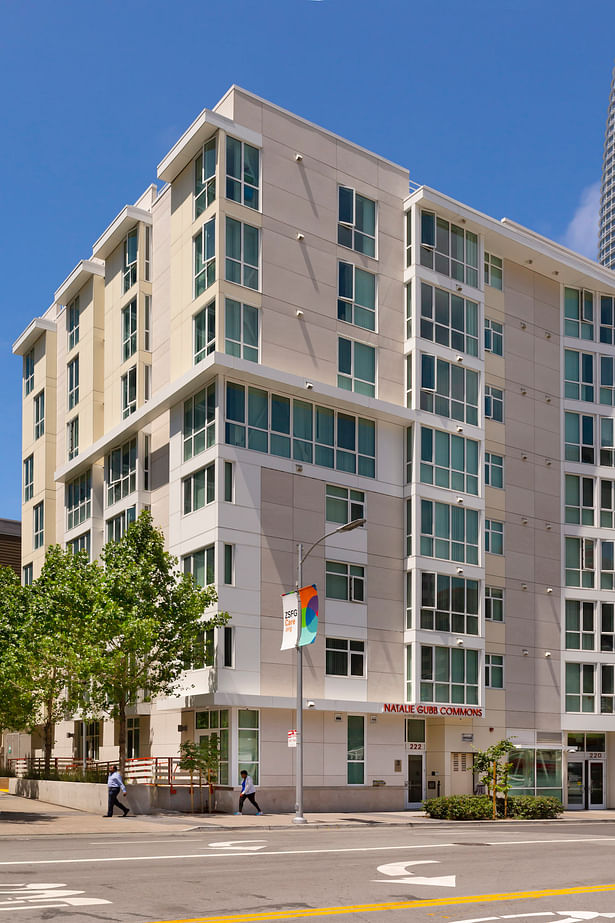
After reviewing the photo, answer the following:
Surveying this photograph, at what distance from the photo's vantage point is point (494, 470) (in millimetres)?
47438

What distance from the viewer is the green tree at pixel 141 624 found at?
111 ft

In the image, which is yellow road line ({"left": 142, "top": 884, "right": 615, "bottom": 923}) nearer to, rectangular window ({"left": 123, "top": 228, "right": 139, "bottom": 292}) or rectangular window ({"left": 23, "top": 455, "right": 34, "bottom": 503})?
rectangular window ({"left": 123, "top": 228, "right": 139, "bottom": 292})

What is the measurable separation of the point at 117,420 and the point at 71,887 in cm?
3579

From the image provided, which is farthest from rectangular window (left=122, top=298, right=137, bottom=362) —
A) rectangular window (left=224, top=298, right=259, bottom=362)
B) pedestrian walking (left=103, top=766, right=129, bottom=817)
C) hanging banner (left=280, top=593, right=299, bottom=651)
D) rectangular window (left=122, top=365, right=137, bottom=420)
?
pedestrian walking (left=103, top=766, right=129, bottom=817)

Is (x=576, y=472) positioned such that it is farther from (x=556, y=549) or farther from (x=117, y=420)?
(x=117, y=420)

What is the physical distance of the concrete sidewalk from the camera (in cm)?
2627

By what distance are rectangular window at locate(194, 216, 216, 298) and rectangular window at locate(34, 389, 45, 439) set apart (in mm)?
20946

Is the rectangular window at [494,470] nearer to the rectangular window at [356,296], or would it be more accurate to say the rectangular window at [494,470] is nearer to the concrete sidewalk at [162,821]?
the rectangular window at [356,296]

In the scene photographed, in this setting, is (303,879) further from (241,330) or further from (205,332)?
(205,332)

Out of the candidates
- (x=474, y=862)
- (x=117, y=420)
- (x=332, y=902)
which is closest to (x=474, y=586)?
(x=117, y=420)

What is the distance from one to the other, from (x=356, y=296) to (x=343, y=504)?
27.5 feet

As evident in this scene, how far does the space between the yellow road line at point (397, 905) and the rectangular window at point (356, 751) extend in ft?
80.2

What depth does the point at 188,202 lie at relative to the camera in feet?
138

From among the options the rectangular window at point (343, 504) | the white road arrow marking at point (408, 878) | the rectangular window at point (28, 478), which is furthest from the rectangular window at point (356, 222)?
the white road arrow marking at point (408, 878)
